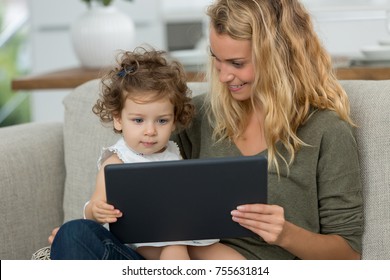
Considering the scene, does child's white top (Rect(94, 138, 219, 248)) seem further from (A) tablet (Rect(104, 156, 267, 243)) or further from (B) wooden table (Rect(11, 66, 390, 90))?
(B) wooden table (Rect(11, 66, 390, 90))

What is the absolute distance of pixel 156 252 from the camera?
74.9 inches

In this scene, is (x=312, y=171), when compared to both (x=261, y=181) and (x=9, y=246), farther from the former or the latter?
(x=9, y=246)

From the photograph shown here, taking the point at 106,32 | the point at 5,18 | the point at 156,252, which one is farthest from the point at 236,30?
the point at 5,18

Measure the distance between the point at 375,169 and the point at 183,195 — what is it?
54cm

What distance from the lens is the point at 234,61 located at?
190cm

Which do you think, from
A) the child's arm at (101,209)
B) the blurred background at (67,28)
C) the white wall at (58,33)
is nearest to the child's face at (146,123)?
the child's arm at (101,209)

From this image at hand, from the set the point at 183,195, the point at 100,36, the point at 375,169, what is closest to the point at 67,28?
the point at 100,36

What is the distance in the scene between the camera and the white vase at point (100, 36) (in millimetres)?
3260

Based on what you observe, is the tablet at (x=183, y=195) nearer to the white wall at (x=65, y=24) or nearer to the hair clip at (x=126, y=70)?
the hair clip at (x=126, y=70)

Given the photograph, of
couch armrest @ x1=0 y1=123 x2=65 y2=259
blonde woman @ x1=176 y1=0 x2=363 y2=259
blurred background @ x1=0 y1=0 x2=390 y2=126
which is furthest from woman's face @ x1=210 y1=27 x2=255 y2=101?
blurred background @ x1=0 y1=0 x2=390 y2=126

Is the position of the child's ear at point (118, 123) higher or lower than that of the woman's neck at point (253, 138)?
higher

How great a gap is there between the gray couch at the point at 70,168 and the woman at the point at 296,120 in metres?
0.07

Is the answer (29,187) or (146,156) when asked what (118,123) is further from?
(29,187)

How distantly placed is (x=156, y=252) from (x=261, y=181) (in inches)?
14.1
